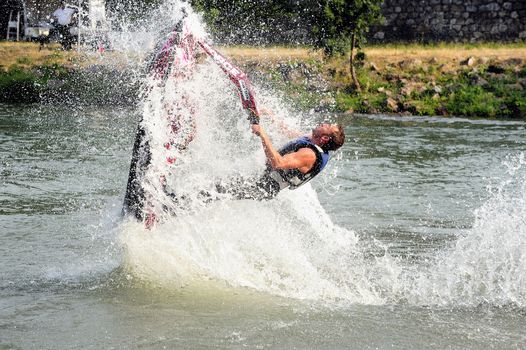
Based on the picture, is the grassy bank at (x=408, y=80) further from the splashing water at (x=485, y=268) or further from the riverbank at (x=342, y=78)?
the splashing water at (x=485, y=268)

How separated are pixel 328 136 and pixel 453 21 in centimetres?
2592

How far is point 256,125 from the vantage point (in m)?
8.73

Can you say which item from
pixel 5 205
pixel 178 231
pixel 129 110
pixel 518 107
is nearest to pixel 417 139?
pixel 518 107

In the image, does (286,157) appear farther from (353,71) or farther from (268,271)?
(353,71)

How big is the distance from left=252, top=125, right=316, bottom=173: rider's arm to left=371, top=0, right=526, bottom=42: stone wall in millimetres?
25604

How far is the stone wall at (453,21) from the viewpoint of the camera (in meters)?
32.9

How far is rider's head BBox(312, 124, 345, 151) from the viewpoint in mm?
9258

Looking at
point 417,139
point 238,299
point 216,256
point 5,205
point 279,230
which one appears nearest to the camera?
point 238,299

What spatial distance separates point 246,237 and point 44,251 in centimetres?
246

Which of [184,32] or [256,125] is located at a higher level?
[184,32]

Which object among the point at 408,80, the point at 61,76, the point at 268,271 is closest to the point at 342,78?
the point at 408,80

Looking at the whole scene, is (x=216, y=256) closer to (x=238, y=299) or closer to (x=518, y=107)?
(x=238, y=299)

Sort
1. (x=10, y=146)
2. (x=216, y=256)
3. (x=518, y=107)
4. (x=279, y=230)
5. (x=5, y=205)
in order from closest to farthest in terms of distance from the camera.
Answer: (x=216, y=256) → (x=279, y=230) → (x=5, y=205) → (x=10, y=146) → (x=518, y=107)

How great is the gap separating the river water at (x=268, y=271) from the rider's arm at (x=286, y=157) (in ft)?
3.50
